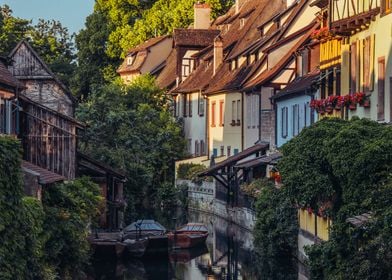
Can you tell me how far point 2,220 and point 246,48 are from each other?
1658 inches

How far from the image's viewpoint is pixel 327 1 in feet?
129

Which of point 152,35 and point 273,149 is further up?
point 152,35

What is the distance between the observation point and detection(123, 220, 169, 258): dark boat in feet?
145

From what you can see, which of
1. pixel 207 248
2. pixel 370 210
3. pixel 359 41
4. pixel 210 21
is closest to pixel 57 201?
pixel 359 41

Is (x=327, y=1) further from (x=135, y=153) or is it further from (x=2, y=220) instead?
(x=135, y=153)

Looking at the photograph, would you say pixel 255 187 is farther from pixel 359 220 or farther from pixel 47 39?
pixel 47 39

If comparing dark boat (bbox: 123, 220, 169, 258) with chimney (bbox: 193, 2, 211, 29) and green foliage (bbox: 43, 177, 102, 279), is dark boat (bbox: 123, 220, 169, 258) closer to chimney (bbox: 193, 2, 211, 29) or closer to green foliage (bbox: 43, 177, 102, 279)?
green foliage (bbox: 43, 177, 102, 279)

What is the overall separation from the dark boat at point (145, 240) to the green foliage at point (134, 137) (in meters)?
9.53

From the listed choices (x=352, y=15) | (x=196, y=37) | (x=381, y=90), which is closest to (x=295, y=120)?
(x=352, y=15)

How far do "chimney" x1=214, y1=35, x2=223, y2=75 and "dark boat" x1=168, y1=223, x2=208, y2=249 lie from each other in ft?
75.5

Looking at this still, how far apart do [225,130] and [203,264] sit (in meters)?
24.1

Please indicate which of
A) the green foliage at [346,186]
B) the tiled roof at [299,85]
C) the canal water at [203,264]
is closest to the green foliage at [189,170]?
the canal water at [203,264]

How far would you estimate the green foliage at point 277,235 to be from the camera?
3719cm

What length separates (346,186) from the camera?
25.9 meters
